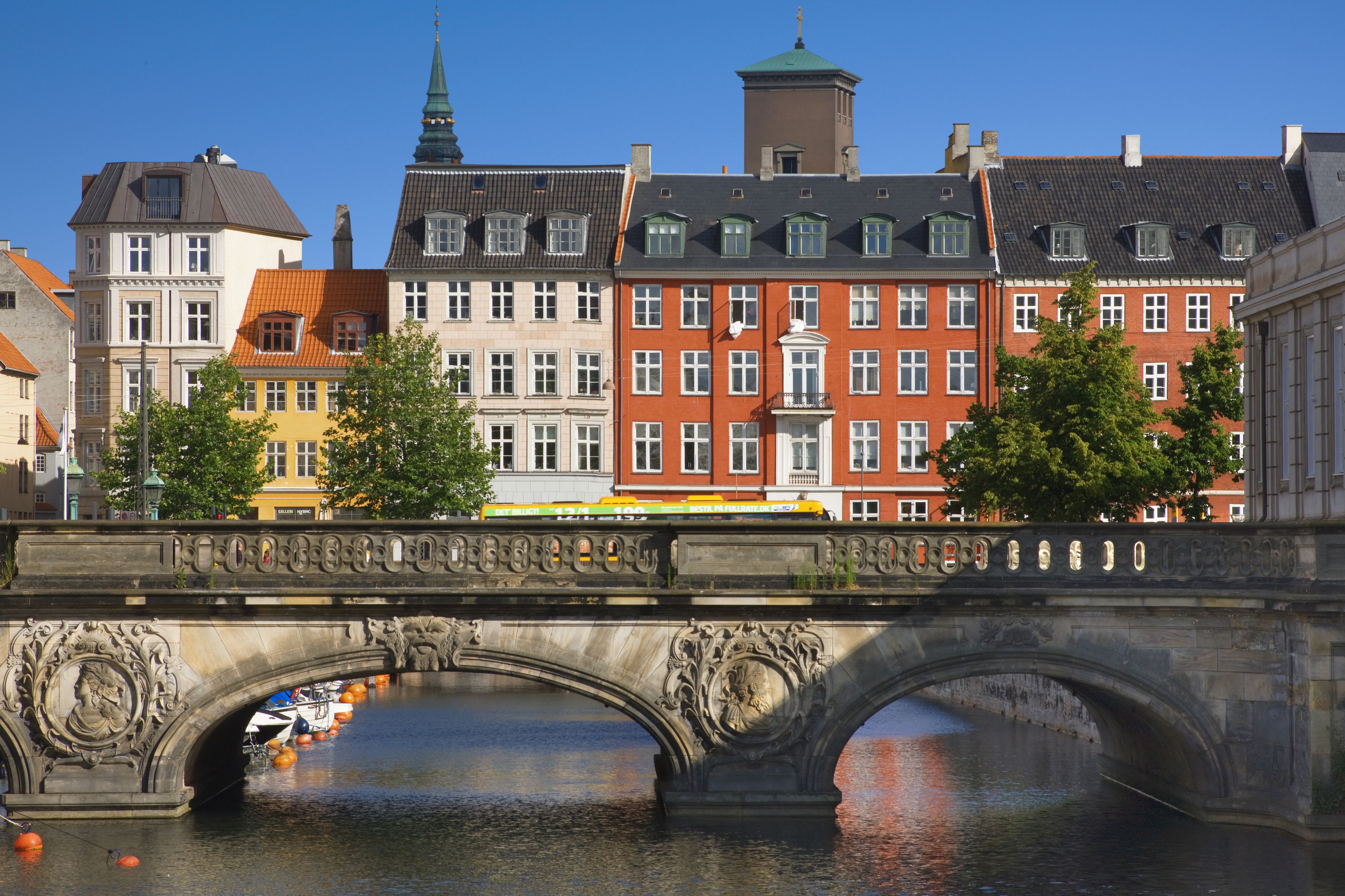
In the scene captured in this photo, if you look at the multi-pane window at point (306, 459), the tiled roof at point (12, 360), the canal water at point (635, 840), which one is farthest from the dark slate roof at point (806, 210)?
the canal water at point (635, 840)

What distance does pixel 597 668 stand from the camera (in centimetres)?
2734

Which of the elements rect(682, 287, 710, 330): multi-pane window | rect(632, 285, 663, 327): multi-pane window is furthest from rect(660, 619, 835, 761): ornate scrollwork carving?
rect(632, 285, 663, 327): multi-pane window

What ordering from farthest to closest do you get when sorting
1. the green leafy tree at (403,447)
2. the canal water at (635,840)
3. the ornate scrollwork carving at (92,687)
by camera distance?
the green leafy tree at (403,447)
the ornate scrollwork carving at (92,687)
the canal water at (635,840)

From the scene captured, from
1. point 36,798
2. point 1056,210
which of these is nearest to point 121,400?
point 1056,210

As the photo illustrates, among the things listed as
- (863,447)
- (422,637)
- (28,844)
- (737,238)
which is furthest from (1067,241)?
(28,844)

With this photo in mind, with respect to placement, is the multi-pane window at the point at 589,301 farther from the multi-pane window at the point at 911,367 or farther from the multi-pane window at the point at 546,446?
the multi-pane window at the point at 911,367

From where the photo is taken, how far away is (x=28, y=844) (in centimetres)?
2592

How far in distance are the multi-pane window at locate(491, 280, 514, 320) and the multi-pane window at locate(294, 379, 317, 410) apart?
334 inches

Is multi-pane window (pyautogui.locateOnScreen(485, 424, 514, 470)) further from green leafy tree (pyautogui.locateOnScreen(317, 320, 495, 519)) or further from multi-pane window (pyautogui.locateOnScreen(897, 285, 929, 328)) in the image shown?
multi-pane window (pyautogui.locateOnScreen(897, 285, 929, 328))

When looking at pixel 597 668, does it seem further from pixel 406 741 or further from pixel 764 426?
pixel 764 426

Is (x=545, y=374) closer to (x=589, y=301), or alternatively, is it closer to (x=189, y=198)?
(x=589, y=301)

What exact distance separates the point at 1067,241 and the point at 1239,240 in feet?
23.1

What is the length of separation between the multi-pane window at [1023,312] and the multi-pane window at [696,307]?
12370 millimetres

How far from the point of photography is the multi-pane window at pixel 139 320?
72.1 m
